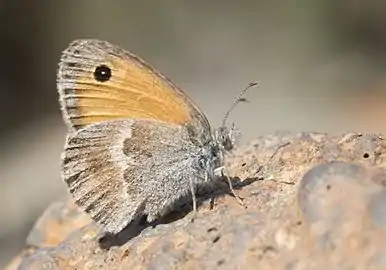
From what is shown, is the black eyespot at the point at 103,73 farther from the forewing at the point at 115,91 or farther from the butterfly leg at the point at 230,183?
the butterfly leg at the point at 230,183

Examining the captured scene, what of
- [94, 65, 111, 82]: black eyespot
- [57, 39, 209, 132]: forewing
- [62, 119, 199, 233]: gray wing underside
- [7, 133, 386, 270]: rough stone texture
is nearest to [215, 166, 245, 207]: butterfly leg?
[7, 133, 386, 270]: rough stone texture

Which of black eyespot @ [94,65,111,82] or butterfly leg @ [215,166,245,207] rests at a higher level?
black eyespot @ [94,65,111,82]

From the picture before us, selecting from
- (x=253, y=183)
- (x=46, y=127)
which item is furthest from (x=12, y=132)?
(x=253, y=183)

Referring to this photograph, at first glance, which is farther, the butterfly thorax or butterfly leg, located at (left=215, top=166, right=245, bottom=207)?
the butterfly thorax

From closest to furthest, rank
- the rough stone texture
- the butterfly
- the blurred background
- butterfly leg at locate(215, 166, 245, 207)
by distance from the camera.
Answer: the rough stone texture, butterfly leg at locate(215, 166, 245, 207), the butterfly, the blurred background

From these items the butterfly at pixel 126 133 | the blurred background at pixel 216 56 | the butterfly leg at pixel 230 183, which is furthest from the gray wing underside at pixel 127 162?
the blurred background at pixel 216 56

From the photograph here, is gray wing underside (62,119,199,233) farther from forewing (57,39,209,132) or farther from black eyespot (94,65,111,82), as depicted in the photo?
black eyespot (94,65,111,82)

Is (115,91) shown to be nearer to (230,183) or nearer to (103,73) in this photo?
(103,73)
